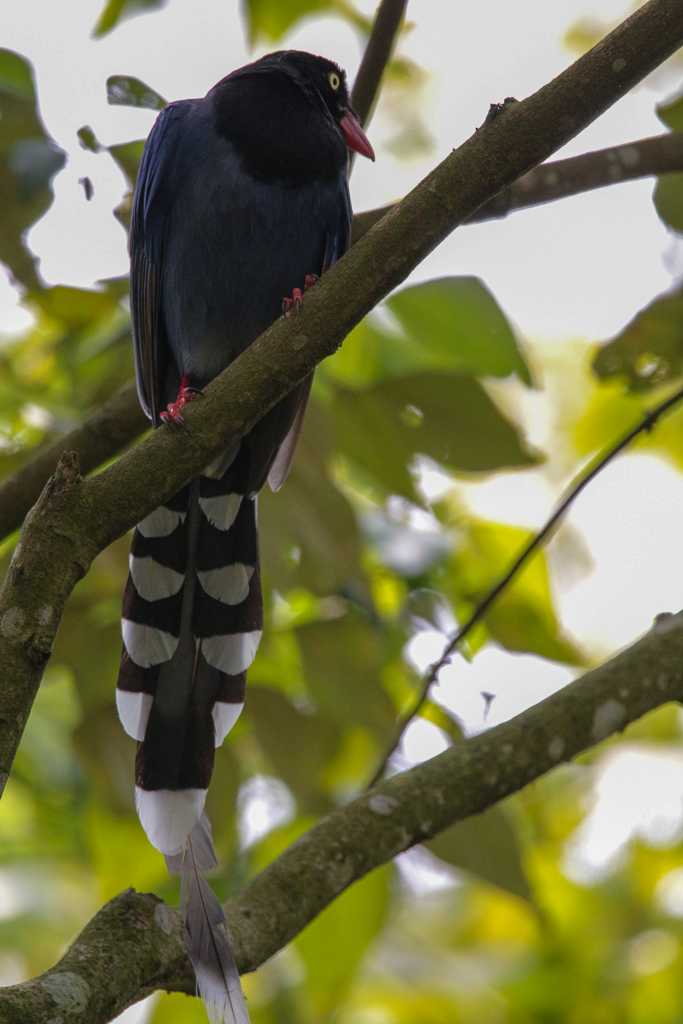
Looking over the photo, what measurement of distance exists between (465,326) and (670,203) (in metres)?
0.54

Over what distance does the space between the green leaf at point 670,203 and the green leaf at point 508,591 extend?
907 mm

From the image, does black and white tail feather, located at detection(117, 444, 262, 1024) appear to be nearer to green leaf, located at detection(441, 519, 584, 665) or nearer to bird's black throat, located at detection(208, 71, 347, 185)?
green leaf, located at detection(441, 519, 584, 665)

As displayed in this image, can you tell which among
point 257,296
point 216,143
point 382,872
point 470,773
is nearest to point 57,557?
point 470,773

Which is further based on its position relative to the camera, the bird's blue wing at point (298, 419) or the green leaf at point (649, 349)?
the green leaf at point (649, 349)

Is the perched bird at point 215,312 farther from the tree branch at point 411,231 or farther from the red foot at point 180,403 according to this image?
the tree branch at point 411,231

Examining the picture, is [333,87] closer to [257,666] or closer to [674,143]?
[674,143]

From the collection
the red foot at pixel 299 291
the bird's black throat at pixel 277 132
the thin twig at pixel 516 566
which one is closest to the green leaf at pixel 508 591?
the thin twig at pixel 516 566

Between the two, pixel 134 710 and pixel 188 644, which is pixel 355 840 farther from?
pixel 188 644

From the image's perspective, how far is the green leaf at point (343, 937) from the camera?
2.89 metres

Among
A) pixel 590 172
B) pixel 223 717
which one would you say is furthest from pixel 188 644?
pixel 590 172

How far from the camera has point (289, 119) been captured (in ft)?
11.8

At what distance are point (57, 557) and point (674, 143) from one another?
1915 mm

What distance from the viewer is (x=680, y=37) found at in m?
2.24

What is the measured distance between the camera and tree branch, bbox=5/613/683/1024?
6.28ft
